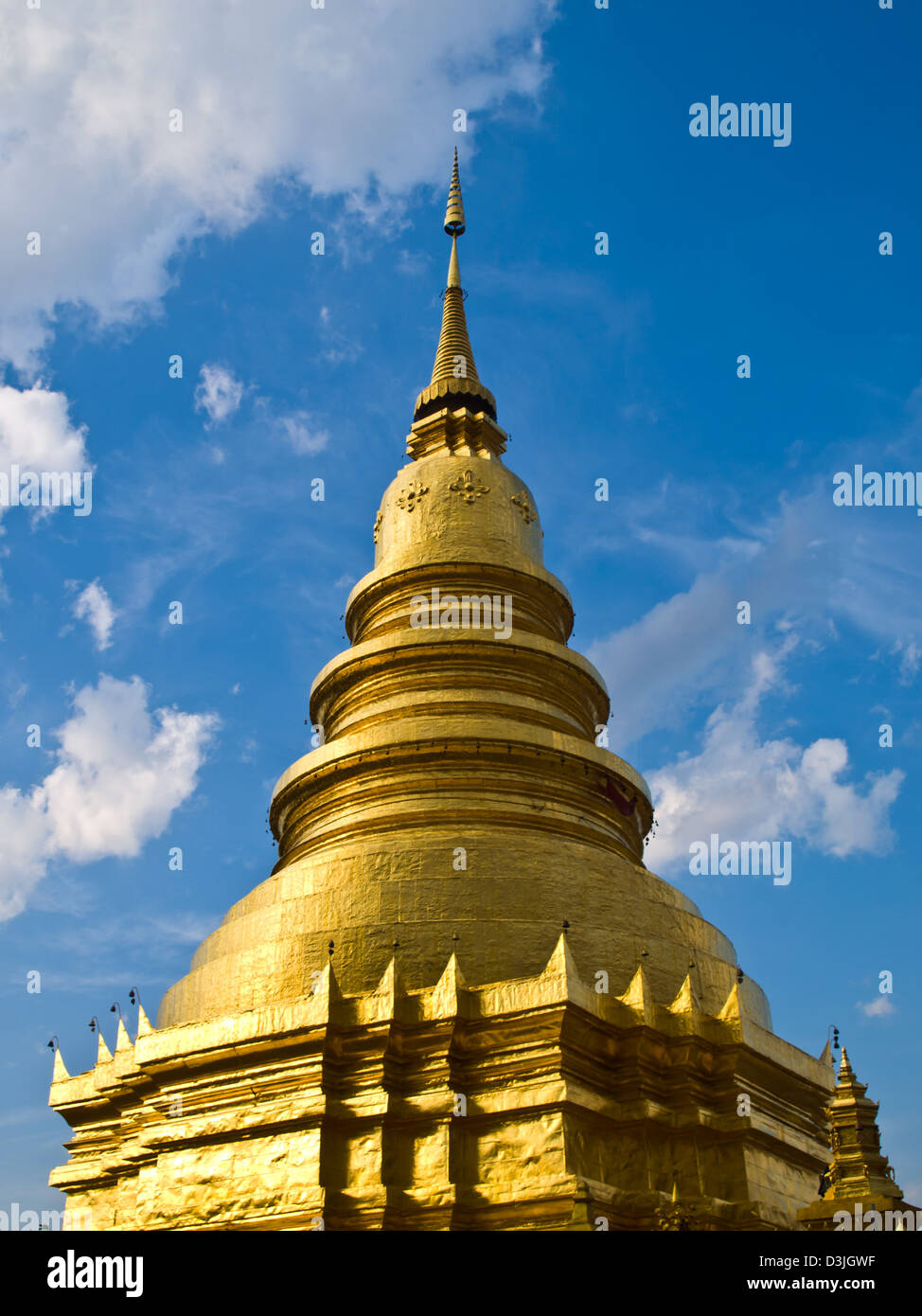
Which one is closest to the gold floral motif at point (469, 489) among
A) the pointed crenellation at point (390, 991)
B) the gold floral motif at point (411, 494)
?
the gold floral motif at point (411, 494)

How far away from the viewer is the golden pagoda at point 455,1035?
1695 cm

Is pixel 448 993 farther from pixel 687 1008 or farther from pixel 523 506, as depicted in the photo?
pixel 523 506

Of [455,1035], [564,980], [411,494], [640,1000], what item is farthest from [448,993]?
[411,494]

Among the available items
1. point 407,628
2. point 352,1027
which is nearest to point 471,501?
point 407,628

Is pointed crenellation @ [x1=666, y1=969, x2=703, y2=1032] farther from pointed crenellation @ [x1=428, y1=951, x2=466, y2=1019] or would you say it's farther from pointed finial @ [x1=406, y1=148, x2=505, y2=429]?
pointed finial @ [x1=406, y1=148, x2=505, y2=429]

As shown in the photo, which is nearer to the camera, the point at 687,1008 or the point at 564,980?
the point at 564,980

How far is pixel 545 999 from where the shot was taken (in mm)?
17078

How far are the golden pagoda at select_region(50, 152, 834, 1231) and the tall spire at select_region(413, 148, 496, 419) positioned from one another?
8.94 metres

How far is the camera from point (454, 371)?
3170 cm

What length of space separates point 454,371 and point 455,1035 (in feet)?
60.4

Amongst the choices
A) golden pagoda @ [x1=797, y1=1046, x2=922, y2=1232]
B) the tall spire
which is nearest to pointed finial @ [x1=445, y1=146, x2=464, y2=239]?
the tall spire

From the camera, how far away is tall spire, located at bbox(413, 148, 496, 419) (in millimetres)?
31297

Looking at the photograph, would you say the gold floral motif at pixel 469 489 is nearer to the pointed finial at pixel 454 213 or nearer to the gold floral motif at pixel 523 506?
the gold floral motif at pixel 523 506

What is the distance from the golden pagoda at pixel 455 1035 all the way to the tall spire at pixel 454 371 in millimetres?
8941
